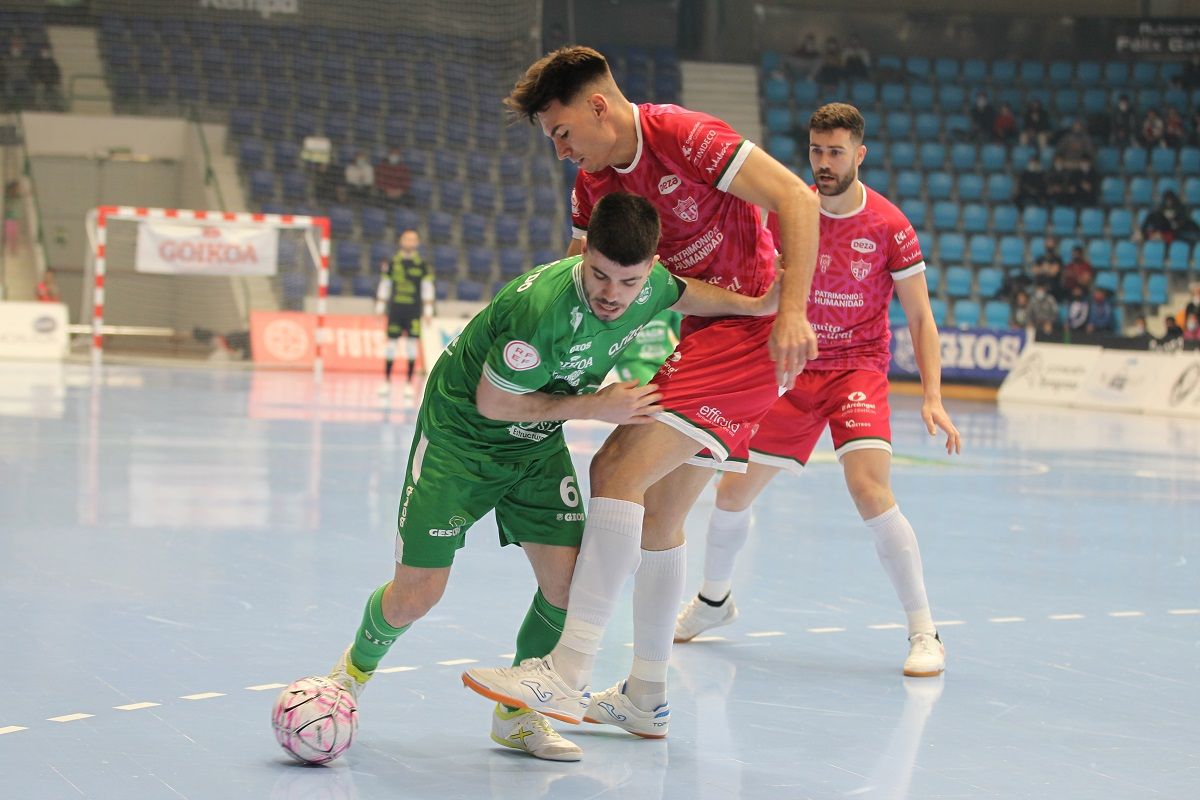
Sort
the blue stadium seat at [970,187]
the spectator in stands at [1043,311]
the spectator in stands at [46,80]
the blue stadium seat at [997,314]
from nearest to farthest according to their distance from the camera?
1. the spectator in stands at [1043,311]
2. the blue stadium seat at [997,314]
3. the spectator in stands at [46,80]
4. the blue stadium seat at [970,187]

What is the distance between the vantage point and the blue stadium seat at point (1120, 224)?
26.9 metres

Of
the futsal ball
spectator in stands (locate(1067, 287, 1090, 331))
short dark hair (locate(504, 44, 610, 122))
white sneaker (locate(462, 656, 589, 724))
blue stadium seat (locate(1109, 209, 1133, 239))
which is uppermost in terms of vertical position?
blue stadium seat (locate(1109, 209, 1133, 239))

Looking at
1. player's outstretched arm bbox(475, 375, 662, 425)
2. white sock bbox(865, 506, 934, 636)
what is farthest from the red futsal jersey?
player's outstretched arm bbox(475, 375, 662, 425)

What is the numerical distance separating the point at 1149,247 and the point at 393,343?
15.0 m

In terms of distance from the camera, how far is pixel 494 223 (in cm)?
2659

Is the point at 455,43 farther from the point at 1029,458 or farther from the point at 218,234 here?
the point at 1029,458

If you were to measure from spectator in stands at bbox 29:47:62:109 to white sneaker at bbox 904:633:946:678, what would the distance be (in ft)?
77.6

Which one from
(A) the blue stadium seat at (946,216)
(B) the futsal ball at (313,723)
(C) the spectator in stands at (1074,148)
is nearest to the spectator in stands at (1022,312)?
(A) the blue stadium seat at (946,216)

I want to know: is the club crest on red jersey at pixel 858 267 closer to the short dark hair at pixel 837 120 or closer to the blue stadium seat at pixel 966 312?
the short dark hair at pixel 837 120

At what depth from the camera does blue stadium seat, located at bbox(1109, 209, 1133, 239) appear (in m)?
26.9

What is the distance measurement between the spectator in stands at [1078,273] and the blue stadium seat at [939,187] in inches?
145

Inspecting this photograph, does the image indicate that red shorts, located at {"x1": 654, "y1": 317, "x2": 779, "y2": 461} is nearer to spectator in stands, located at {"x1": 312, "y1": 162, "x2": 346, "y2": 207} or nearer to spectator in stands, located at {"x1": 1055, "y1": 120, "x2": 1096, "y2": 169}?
spectator in stands, located at {"x1": 312, "y1": 162, "x2": 346, "y2": 207}

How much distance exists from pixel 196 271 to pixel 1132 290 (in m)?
16.1

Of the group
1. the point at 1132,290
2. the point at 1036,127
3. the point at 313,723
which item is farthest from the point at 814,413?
the point at 1036,127
